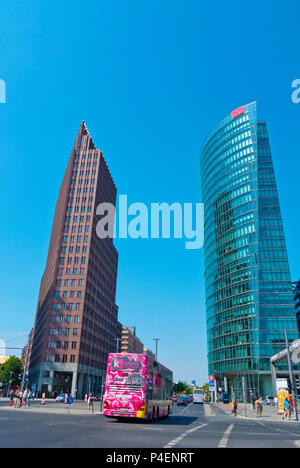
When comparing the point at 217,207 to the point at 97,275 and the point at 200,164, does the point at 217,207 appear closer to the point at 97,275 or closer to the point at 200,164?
the point at 200,164

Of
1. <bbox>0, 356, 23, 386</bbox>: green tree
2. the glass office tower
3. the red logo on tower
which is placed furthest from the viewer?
<bbox>0, 356, 23, 386</bbox>: green tree

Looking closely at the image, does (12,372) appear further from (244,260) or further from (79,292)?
(244,260)

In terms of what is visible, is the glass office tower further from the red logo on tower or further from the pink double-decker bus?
the pink double-decker bus

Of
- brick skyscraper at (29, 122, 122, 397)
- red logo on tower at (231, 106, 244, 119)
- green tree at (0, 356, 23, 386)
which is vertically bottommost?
green tree at (0, 356, 23, 386)

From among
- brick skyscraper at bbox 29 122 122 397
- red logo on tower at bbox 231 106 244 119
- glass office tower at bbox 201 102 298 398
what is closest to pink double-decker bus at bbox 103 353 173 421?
brick skyscraper at bbox 29 122 122 397

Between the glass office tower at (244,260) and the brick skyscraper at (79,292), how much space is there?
33.1 metres

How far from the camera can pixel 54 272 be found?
300 feet

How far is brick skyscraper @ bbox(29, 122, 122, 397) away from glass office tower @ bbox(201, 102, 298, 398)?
109 ft

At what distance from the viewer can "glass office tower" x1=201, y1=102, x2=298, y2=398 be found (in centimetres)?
8362

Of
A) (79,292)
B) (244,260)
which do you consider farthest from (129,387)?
(244,260)

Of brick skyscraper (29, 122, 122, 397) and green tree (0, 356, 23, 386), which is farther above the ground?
brick skyscraper (29, 122, 122, 397)

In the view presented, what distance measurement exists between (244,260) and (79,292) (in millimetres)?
42527

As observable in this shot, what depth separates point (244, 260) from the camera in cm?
9119
